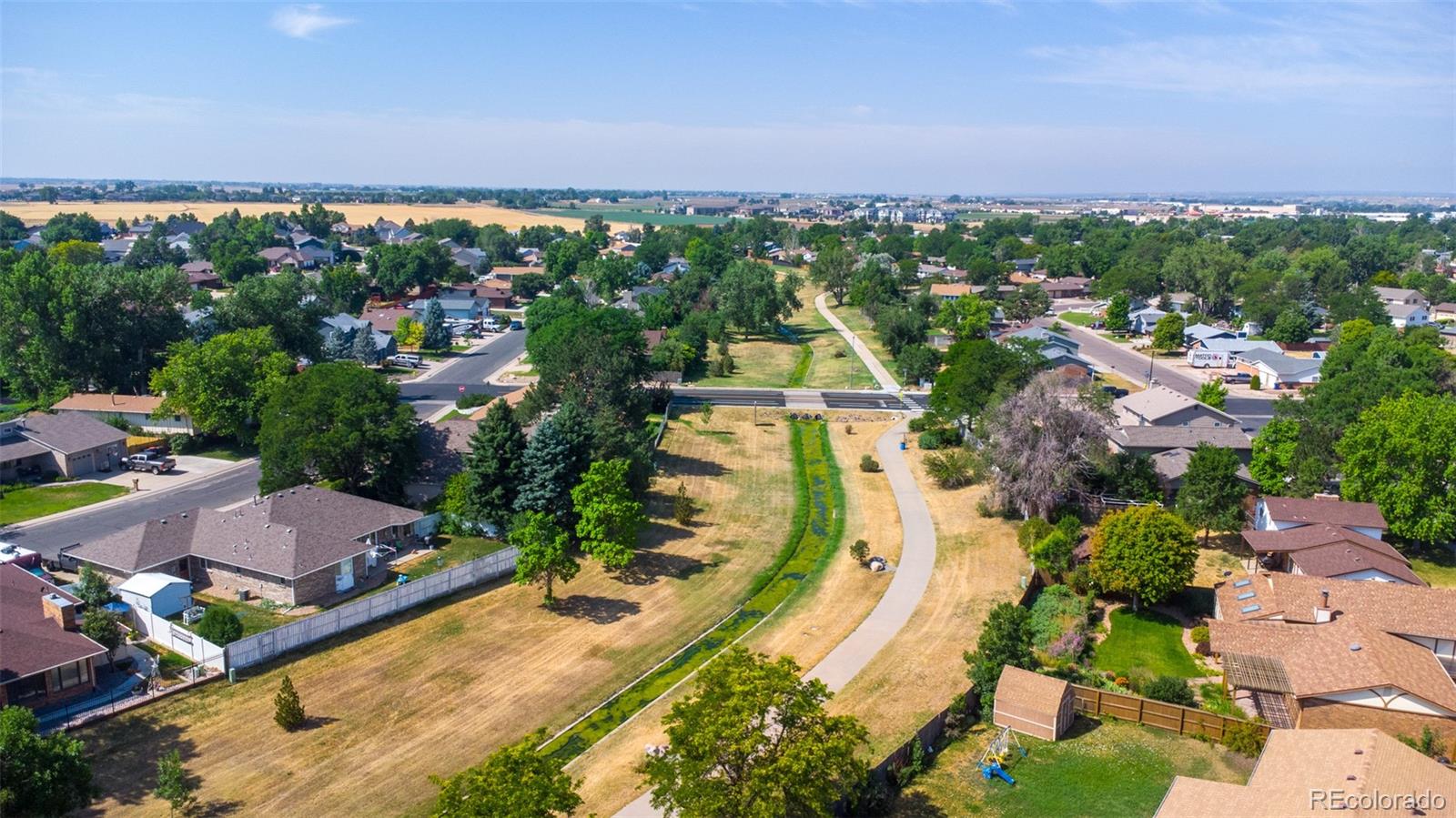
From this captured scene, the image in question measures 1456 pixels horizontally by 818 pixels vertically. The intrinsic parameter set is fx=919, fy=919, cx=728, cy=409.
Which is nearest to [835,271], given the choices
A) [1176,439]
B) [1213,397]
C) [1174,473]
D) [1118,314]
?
[1118,314]

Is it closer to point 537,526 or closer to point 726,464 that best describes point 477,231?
point 726,464

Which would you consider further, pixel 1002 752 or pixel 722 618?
pixel 722 618

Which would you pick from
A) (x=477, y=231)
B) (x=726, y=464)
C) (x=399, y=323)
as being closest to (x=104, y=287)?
(x=399, y=323)

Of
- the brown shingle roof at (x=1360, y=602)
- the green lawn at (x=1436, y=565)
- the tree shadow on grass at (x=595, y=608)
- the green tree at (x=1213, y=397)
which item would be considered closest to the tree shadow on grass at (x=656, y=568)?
the tree shadow on grass at (x=595, y=608)

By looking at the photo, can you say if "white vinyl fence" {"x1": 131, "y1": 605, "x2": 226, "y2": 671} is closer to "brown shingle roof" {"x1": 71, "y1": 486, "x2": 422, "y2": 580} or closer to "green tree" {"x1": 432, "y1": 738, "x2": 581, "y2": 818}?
"brown shingle roof" {"x1": 71, "y1": 486, "x2": 422, "y2": 580}

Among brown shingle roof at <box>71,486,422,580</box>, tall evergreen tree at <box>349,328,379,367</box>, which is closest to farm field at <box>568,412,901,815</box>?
brown shingle roof at <box>71,486,422,580</box>
